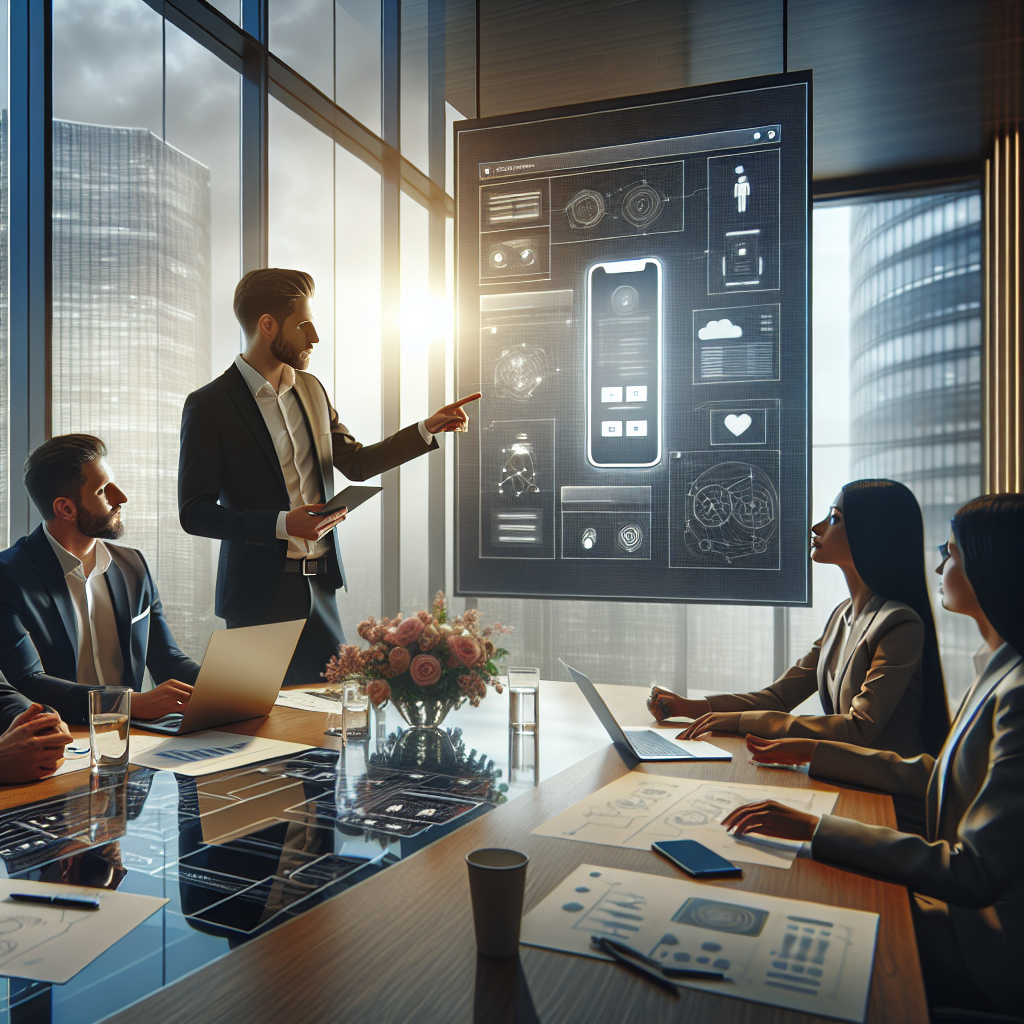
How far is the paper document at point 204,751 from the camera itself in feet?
4.90

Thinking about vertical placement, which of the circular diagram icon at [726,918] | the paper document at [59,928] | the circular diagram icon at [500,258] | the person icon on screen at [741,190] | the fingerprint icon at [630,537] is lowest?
the circular diagram icon at [726,918]

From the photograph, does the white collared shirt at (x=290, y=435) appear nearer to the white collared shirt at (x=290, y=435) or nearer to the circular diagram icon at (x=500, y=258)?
the white collared shirt at (x=290, y=435)

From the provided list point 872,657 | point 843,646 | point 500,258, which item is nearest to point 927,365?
point 500,258

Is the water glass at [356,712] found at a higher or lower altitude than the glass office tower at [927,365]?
lower

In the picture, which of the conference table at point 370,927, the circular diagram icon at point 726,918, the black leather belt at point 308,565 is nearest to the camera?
the conference table at point 370,927

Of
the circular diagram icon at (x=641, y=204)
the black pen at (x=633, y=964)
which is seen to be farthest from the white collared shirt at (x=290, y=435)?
the black pen at (x=633, y=964)

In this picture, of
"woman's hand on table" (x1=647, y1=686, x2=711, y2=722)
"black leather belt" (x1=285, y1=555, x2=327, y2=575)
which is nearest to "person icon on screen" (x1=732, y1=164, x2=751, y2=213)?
"black leather belt" (x1=285, y1=555, x2=327, y2=575)

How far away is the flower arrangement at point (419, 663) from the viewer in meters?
1.56

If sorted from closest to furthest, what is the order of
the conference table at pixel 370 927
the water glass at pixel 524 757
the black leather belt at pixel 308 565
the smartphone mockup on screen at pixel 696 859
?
1. the conference table at pixel 370 927
2. the smartphone mockup on screen at pixel 696 859
3. the water glass at pixel 524 757
4. the black leather belt at pixel 308 565

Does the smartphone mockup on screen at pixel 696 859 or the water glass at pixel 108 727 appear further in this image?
the water glass at pixel 108 727

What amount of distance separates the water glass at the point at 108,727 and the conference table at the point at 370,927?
53 mm

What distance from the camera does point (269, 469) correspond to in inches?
110

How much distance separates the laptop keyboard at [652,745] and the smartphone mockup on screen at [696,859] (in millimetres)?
515

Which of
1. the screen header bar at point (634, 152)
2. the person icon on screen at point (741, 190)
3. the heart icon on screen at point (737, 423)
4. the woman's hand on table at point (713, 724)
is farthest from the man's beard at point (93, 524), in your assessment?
the person icon on screen at point (741, 190)
